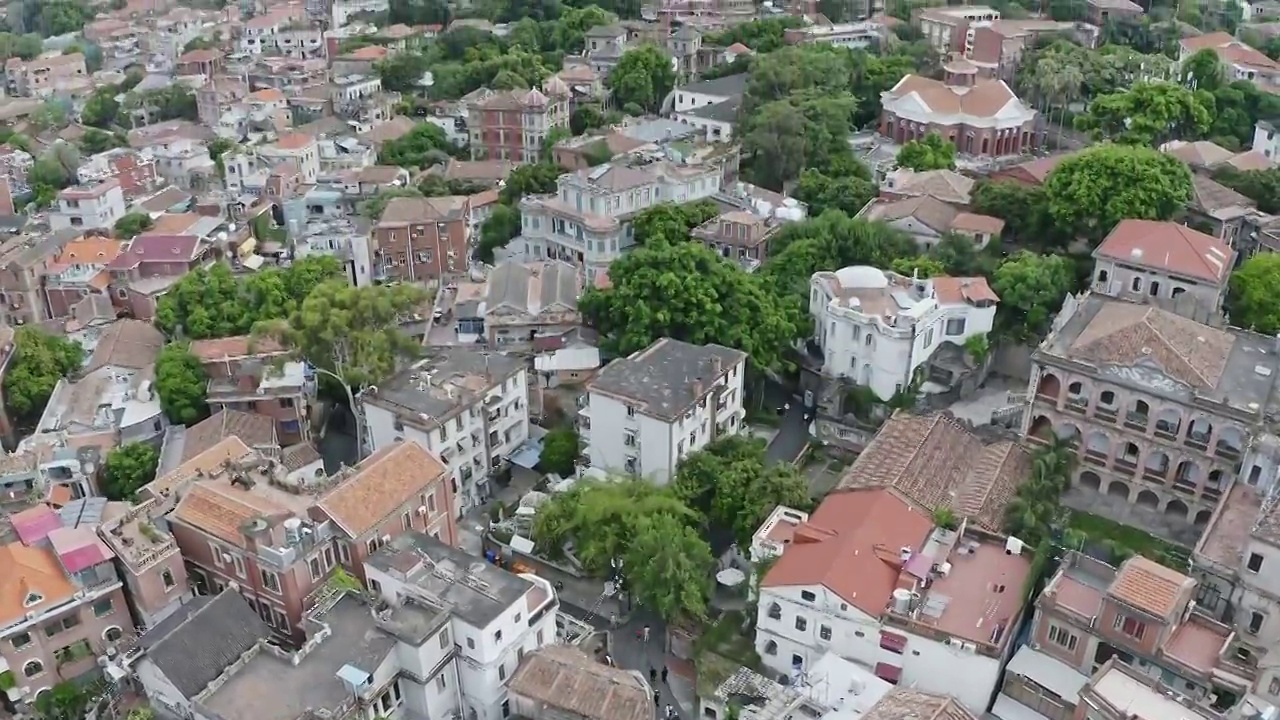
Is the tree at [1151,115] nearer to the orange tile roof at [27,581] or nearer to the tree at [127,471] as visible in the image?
the tree at [127,471]

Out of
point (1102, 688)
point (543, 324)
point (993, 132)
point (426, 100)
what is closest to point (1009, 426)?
point (1102, 688)

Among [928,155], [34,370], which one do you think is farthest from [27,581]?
[928,155]

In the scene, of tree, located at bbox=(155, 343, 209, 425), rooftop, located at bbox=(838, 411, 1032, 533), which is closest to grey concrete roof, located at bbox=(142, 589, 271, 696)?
tree, located at bbox=(155, 343, 209, 425)

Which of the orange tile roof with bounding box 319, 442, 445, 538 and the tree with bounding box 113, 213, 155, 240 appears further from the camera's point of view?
the tree with bounding box 113, 213, 155, 240

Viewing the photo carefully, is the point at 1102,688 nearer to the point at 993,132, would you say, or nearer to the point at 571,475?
the point at 571,475

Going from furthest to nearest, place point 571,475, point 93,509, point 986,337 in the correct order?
1. point 986,337
2. point 571,475
3. point 93,509

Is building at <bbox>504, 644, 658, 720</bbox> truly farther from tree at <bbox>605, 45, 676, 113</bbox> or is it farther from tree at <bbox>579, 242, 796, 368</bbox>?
tree at <bbox>605, 45, 676, 113</bbox>
